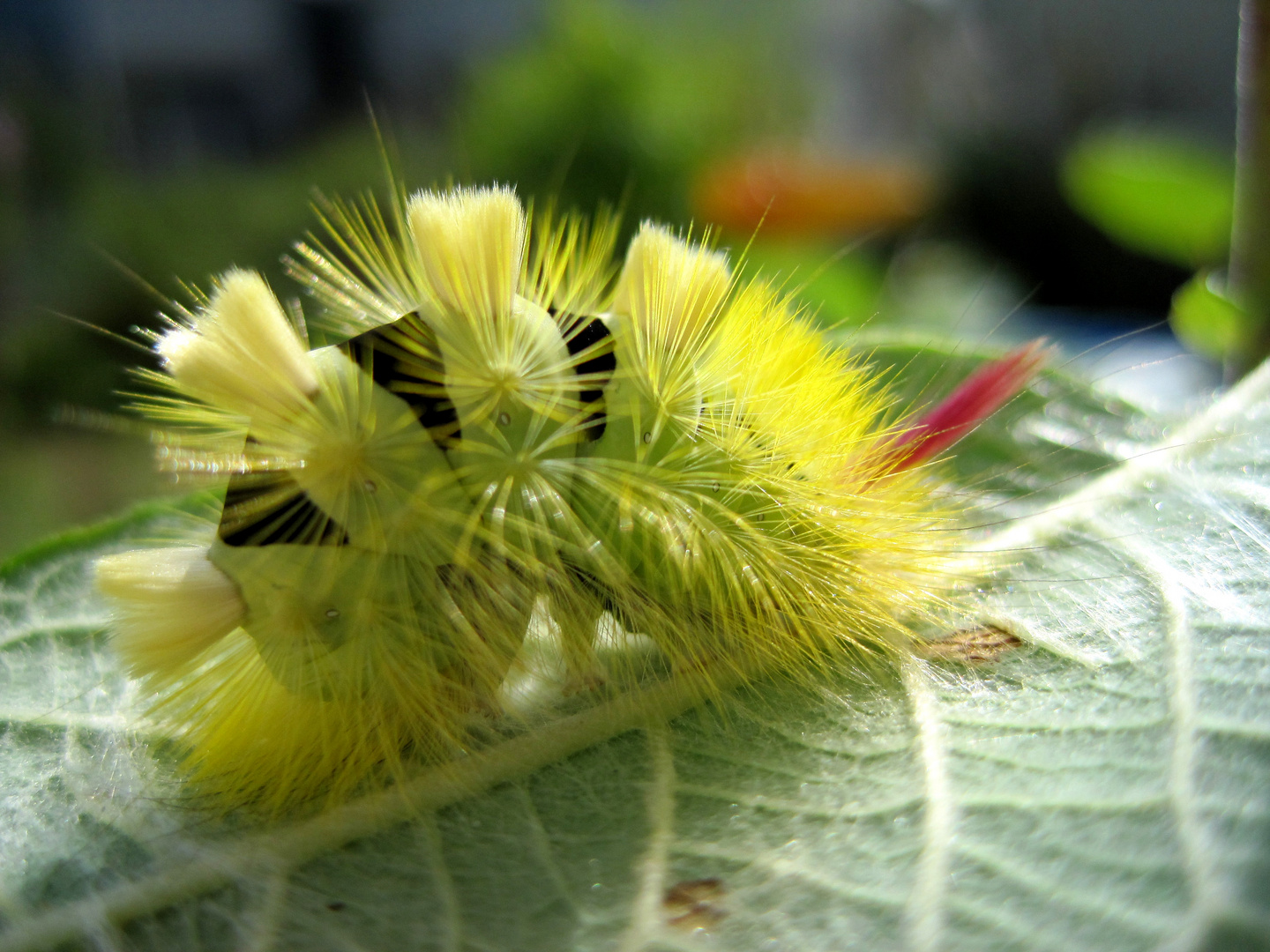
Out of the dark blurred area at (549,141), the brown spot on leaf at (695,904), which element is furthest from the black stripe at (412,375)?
the dark blurred area at (549,141)

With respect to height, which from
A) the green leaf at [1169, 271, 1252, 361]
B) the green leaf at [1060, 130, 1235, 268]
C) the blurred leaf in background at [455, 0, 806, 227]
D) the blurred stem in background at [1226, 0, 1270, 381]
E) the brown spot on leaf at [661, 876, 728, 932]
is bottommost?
the brown spot on leaf at [661, 876, 728, 932]

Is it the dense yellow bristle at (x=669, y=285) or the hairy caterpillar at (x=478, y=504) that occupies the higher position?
the dense yellow bristle at (x=669, y=285)

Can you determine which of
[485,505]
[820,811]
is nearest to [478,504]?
[485,505]

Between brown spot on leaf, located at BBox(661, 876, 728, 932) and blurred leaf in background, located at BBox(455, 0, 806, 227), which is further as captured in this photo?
blurred leaf in background, located at BBox(455, 0, 806, 227)

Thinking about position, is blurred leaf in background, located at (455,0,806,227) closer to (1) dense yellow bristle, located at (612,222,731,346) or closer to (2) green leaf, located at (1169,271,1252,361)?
(2) green leaf, located at (1169,271,1252,361)

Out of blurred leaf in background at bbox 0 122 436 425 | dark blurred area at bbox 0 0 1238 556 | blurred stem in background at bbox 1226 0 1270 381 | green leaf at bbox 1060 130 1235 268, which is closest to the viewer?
blurred stem in background at bbox 1226 0 1270 381

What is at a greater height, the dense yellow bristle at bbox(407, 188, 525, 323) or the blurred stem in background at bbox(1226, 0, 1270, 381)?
the blurred stem in background at bbox(1226, 0, 1270, 381)

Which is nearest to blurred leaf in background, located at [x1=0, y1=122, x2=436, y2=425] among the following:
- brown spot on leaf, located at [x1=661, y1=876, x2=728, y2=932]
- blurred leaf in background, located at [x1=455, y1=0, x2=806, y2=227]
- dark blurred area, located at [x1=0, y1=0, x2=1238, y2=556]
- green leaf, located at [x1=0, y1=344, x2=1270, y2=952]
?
dark blurred area, located at [x1=0, y1=0, x2=1238, y2=556]

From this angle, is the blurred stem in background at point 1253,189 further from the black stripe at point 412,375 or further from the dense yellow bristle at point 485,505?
the black stripe at point 412,375
